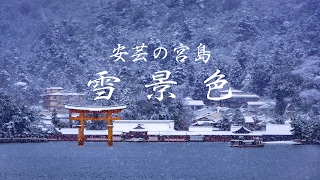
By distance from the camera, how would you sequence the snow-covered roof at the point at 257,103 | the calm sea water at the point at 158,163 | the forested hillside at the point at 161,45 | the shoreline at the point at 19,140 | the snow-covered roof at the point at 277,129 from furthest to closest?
the forested hillside at the point at 161,45
the snow-covered roof at the point at 257,103
the snow-covered roof at the point at 277,129
the shoreline at the point at 19,140
the calm sea water at the point at 158,163

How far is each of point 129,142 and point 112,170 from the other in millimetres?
19663

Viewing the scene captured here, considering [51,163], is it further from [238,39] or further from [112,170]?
[238,39]

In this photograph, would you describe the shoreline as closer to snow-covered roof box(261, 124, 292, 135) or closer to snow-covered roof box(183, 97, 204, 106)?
snow-covered roof box(261, 124, 292, 135)

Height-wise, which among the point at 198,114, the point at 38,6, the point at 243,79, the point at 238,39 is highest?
the point at 38,6

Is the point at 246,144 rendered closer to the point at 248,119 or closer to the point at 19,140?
the point at 248,119

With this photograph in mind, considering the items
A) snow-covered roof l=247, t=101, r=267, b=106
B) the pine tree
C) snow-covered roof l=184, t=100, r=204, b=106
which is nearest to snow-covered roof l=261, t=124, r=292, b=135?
the pine tree

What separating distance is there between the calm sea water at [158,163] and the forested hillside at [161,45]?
14.4 meters

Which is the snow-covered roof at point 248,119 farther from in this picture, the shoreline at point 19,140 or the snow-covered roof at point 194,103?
the shoreline at point 19,140

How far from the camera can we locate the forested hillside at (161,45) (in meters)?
57.0

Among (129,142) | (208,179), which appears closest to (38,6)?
(129,142)

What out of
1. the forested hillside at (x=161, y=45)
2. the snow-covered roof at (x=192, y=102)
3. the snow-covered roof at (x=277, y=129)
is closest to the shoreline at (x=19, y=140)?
the forested hillside at (x=161, y=45)

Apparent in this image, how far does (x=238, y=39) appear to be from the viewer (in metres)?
75.9

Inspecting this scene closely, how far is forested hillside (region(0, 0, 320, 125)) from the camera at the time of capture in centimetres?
5697

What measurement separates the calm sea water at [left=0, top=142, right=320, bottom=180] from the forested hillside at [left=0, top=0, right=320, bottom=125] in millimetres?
14424
